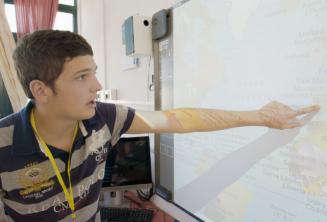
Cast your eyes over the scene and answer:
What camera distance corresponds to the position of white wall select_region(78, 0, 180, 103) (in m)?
2.03

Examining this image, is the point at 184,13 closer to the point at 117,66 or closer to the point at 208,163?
the point at 208,163

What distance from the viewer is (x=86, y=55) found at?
0.95 metres

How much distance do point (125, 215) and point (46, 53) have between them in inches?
44.7

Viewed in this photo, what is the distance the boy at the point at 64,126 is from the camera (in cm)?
92

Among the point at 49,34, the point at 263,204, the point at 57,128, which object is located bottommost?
the point at 263,204

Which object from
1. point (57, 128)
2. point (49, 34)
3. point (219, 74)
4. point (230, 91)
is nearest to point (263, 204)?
point (230, 91)

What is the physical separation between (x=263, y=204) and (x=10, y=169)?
3.17 feet

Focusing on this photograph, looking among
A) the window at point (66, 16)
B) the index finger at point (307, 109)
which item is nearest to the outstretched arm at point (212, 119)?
the index finger at point (307, 109)

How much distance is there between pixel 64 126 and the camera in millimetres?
1031

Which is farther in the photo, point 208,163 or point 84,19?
point 84,19

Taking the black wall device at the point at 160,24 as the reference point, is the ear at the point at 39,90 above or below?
below

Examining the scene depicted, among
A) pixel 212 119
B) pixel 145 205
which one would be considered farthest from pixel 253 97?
pixel 145 205

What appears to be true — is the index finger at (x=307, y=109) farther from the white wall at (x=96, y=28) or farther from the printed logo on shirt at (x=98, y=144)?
the white wall at (x=96, y=28)

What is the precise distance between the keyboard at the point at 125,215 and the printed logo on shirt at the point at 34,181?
2.44ft
